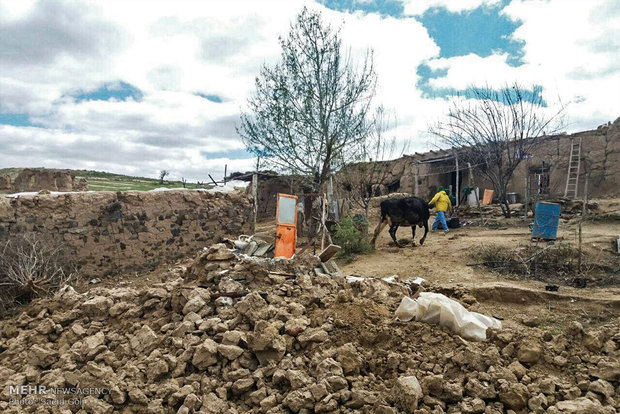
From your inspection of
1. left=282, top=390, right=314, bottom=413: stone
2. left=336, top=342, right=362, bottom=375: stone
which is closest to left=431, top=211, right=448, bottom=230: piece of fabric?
left=336, top=342, right=362, bottom=375: stone

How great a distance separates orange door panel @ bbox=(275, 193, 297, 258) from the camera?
7723 millimetres

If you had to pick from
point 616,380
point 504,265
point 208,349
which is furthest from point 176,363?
point 504,265

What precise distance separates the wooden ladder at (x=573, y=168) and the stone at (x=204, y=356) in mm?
13969

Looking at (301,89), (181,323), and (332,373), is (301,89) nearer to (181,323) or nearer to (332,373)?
(181,323)

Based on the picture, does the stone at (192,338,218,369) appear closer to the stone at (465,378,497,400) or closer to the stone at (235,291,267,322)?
the stone at (235,291,267,322)

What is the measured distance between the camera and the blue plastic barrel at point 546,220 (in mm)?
7862

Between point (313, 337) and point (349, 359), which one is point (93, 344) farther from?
point (349, 359)

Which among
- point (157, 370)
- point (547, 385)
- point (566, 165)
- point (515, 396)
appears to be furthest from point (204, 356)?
point (566, 165)

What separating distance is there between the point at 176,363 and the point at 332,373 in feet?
4.37

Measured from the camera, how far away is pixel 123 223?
7340 millimetres

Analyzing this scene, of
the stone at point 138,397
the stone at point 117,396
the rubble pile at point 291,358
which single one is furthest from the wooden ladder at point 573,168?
the stone at point 117,396

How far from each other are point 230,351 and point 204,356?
0.71 feet

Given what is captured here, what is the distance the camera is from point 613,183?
12.7m

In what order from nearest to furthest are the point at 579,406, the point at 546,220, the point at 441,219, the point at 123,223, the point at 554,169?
1. the point at 579,406
2. the point at 123,223
3. the point at 546,220
4. the point at 441,219
5. the point at 554,169
